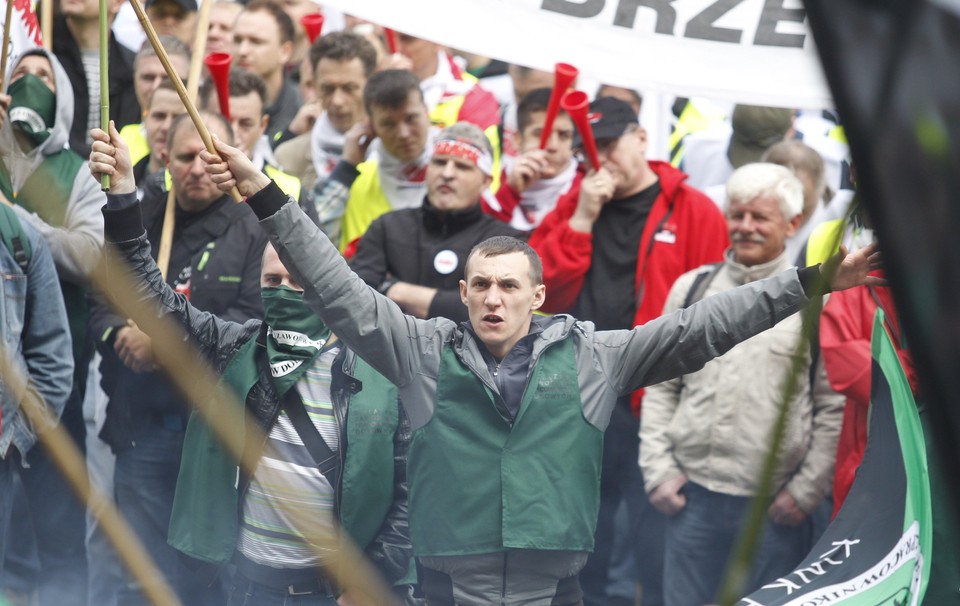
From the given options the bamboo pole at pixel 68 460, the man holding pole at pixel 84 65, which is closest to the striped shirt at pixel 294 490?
the bamboo pole at pixel 68 460

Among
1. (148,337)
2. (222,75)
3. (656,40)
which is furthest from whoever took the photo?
(222,75)

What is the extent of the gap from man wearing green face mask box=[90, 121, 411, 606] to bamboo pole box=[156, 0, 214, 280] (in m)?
0.73

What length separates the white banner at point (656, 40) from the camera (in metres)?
4.49

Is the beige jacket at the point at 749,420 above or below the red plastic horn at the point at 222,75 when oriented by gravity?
below

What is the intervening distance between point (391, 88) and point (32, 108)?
4.75 ft

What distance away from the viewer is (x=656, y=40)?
457cm

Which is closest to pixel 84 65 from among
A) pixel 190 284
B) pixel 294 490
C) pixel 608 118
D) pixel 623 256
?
pixel 190 284

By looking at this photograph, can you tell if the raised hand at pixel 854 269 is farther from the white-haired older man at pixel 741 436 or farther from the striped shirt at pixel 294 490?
the striped shirt at pixel 294 490

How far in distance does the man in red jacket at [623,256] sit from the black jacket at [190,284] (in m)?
1.12

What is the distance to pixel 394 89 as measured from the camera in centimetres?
587

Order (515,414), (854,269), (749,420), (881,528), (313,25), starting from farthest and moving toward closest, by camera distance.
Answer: (313,25) → (749,420) → (881,528) → (515,414) → (854,269)

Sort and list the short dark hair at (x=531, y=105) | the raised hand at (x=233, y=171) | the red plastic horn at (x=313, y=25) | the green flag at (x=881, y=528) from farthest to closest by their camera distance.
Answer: the red plastic horn at (x=313, y=25) < the short dark hair at (x=531, y=105) < the green flag at (x=881, y=528) < the raised hand at (x=233, y=171)

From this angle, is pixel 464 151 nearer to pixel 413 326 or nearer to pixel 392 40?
pixel 413 326

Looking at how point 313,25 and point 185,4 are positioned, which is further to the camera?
point 185,4
